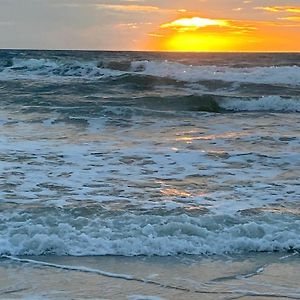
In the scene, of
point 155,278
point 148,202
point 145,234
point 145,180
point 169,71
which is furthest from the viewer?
point 169,71

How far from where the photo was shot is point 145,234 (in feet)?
17.3

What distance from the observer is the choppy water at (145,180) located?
5191 mm

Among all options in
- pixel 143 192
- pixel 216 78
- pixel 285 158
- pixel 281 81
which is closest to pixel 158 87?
pixel 216 78

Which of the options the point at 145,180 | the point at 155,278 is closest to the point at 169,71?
the point at 145,180

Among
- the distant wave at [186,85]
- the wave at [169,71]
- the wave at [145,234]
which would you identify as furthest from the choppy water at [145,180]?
the wave at [169,71]

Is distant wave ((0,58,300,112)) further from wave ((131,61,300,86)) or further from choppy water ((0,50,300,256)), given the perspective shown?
choppy water ((0,50,300,256))

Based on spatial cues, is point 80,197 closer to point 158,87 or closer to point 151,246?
point 151,246

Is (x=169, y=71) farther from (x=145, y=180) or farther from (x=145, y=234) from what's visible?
(x=145, y=234)

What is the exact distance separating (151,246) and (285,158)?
14.5 ft

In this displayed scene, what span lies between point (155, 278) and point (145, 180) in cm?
312

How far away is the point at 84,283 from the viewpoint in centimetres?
428

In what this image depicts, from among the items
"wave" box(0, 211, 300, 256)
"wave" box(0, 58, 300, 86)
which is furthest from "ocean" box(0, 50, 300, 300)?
"wave" box(0, 58, 300, 86)

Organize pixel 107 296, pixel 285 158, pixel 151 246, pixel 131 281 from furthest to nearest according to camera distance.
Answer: pixel 285 158
pixel 151 246
pixel 131 281
pixel 107 296

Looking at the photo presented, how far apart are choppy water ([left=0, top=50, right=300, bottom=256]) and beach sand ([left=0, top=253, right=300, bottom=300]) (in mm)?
225
